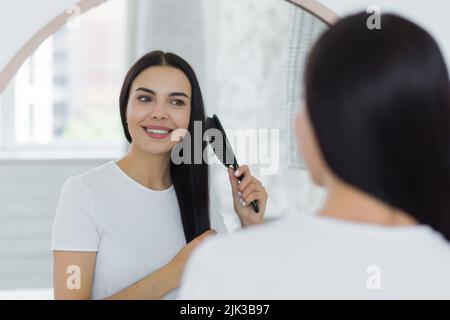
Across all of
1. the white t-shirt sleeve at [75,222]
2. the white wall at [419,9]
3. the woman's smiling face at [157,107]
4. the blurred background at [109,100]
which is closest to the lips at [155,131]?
the woman's smiling face at [157,107]

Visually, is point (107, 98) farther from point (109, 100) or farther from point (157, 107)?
point (157, 107)

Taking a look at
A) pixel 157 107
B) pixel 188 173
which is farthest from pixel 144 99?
pixel 188 173

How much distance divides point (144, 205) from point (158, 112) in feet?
0.44

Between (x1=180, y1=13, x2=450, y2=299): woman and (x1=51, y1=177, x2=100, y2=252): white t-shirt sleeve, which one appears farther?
(x1=51, y1=177, x2=100, y2=252): white t-shirt sleeve

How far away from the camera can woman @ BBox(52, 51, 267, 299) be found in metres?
0.82

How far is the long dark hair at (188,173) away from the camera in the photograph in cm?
93

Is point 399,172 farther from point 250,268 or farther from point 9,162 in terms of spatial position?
point 9,162

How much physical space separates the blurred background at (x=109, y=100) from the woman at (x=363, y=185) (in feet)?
5.00

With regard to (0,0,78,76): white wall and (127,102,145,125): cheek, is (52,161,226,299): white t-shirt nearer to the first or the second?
(127,102,145,125): cheek

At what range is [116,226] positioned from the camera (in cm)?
87

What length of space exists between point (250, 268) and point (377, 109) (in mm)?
130

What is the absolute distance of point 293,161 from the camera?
5.56 feet

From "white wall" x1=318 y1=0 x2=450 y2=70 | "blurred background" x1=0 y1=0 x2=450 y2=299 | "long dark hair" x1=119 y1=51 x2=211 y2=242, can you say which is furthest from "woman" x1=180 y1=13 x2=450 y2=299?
"blurred background" x1=0 y1=0 x2=450 y2=299
